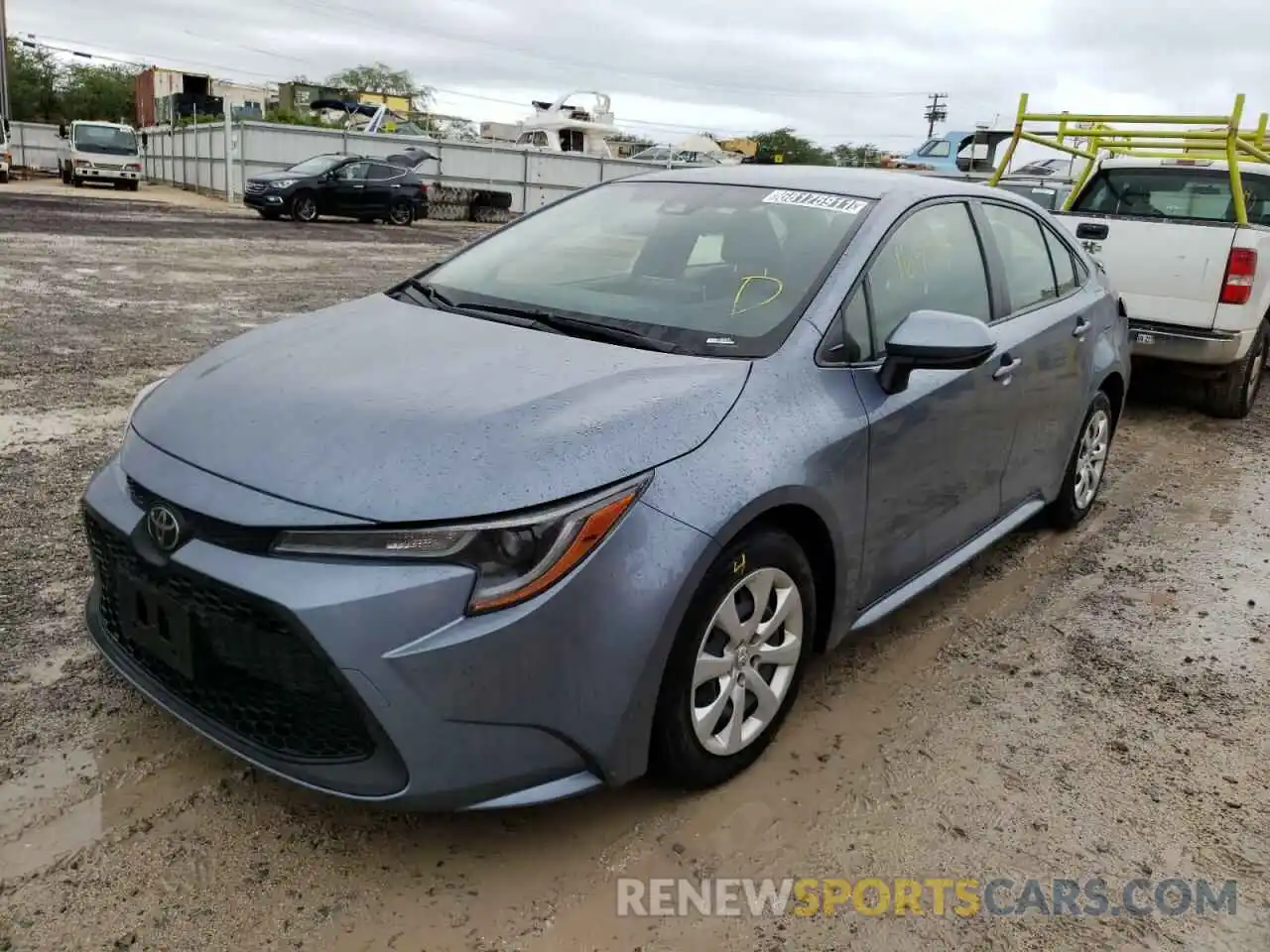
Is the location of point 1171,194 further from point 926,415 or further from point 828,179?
point 926,415

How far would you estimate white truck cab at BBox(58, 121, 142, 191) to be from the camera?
95.1 feet

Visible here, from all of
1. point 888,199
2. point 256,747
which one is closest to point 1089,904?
point 256,747

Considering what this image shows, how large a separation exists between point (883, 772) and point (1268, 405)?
691 cm

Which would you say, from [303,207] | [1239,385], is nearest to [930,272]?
[1239,385]

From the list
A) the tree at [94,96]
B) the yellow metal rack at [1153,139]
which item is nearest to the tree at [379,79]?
the tree at [94,96]

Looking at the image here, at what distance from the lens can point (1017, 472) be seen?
393 centimetres

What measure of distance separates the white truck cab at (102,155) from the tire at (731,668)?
1253 inches

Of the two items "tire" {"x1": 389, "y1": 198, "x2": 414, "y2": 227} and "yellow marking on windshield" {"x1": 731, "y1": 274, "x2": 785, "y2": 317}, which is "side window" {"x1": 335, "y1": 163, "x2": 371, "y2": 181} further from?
"yellow marking on windshield" {"x1": 731, "y1": 274, "x2": 785, "y2": 317}

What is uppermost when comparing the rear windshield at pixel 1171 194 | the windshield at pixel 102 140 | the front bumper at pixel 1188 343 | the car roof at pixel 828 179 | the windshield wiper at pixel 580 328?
the windshield at pixel 102 140

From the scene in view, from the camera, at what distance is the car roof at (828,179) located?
3473 millimetres

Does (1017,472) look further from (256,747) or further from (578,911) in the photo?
(256,747)

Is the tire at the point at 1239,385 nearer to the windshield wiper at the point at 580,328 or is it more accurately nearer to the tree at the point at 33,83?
the windshield wiper at the point at 580,328

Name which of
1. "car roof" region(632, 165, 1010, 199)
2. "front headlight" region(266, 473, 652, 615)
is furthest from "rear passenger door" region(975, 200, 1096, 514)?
"front headlight" region(266, 473, 652, 615)

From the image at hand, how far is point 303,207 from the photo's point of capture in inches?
862
